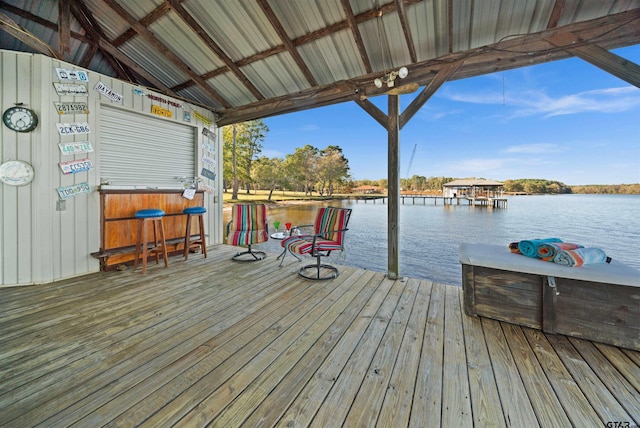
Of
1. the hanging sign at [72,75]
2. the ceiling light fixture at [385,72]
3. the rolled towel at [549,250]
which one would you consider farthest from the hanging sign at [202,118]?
the rolled towel at [549,250]

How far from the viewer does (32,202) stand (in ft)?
9.88

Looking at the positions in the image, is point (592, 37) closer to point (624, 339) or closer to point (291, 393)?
point (624, 339)

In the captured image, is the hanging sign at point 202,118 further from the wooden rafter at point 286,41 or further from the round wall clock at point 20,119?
the wooden rafter at point 286,41

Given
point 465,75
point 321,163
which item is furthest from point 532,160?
point 465,75

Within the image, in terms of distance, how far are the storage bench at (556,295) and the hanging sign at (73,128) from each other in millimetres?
4924

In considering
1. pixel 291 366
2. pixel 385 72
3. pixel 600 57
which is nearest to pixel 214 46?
pixel 385 72

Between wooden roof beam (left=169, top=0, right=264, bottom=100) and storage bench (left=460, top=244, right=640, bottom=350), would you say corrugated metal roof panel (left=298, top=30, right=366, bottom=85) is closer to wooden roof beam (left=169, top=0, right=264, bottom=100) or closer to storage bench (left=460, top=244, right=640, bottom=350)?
wooden roof beam (left=169, top=0, right=264, bottom=100)

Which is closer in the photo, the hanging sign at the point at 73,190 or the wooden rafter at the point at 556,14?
the wooden rafter at the point at 556,14

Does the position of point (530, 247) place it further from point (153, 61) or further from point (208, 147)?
point (153, 61)

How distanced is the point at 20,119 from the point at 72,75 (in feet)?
2.70

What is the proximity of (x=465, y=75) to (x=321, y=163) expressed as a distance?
101ft

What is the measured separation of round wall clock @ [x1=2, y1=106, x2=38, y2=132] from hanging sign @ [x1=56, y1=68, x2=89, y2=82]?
0.59 m

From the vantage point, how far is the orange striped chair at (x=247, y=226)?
375 cm

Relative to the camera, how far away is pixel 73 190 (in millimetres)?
3270
